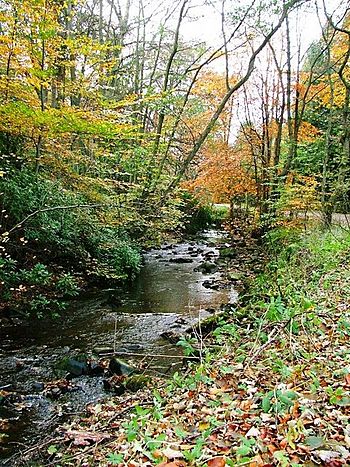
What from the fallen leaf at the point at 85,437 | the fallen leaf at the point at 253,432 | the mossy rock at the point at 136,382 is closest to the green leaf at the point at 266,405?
the fallen leaf at the point at 253,432

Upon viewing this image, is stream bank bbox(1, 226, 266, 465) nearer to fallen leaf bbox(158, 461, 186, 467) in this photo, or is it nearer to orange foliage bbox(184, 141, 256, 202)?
fallen leaf bbox(158, 461, 186, 467)

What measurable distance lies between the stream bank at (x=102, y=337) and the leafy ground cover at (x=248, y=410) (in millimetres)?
537

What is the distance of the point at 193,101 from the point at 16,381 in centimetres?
1375

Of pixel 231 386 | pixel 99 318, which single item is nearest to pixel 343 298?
pixel 231 386

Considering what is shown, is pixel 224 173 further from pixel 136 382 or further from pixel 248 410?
pixel 248 410

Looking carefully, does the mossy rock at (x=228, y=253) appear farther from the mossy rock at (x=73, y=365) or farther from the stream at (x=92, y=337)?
the mossy rock at (x=73, y=365)

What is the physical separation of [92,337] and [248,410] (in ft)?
16.1

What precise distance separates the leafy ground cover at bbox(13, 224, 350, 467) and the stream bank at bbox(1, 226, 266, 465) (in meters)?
0.54

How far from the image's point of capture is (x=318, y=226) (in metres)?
11.7

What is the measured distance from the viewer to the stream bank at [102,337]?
16.2 feet

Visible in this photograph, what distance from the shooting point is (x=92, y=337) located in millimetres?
7398

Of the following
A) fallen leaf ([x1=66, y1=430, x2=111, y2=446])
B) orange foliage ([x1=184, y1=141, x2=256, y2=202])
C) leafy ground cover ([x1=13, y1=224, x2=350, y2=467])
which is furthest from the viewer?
orange foliage ([x1=184, y1=141, x2=256, y2=202])

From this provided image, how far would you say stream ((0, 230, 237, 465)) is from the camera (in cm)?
485

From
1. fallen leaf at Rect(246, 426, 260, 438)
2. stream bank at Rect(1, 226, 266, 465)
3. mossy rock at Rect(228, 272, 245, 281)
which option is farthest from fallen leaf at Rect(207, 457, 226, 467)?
mossy rock at Rect(228, 272, 245, 281)
